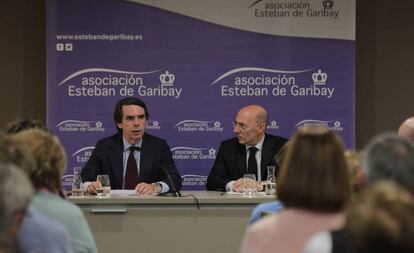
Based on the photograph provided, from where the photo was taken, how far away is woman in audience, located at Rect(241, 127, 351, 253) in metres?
2.28

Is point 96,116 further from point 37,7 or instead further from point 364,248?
point 364,248

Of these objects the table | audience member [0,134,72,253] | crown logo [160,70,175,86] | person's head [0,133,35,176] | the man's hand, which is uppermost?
crown logo [160,70,175,86]

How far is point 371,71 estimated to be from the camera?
6934 mm

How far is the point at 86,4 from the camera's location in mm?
6375

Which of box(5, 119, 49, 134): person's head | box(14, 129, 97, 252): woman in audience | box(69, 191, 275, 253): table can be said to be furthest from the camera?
box(69, 191, 275, 253): table

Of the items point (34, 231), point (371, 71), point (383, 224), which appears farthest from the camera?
point (371, 71)

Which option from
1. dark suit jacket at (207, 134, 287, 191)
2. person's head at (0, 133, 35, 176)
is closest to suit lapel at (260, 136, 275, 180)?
dark suit jacket at (207, 134, 287, 191)

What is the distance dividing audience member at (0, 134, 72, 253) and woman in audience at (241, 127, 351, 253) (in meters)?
0.62

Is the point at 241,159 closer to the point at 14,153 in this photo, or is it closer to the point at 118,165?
the point at 118,165

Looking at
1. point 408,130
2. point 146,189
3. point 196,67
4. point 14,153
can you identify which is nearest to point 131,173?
point 146,189

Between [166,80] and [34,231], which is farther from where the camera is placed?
[166,80]

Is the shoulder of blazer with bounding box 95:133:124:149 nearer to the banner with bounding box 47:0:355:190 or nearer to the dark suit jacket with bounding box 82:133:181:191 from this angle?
the dark suit jacket with bounding box 82:133:181:191

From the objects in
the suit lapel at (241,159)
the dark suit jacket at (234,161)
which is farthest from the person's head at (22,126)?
the suit lapel at (241,159)

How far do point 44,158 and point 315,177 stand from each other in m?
1.04
